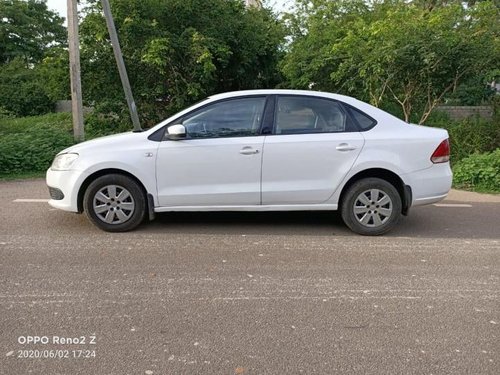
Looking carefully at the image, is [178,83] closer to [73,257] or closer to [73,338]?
[73,257]

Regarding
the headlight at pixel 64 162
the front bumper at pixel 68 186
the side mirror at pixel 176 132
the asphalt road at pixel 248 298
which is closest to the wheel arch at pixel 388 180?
the asphalt road at pixel 248 298

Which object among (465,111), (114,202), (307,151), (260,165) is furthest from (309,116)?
(465,111)

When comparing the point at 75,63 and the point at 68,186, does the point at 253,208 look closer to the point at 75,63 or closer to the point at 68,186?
the point at 68,186

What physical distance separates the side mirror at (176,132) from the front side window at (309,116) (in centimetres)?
107

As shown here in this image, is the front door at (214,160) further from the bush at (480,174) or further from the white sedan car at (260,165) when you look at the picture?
the bush at (480,174)

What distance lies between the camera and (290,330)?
337 centimetres

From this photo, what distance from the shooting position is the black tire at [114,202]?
213 inches

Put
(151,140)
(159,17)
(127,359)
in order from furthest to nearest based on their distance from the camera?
(159,17)
(151,140)
(127,359)

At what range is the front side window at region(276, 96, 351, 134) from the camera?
554 centimetres

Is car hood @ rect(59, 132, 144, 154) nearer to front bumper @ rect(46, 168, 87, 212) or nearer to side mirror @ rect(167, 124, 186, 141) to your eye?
front bumper @ rect(46, 168, 87, 212)

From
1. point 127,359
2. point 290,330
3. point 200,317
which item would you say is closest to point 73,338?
point 127,359

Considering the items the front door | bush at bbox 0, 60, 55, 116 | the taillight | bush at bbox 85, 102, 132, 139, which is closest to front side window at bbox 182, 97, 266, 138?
the front door

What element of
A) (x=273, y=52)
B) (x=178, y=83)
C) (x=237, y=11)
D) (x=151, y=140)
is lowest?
(x=151, y=140)

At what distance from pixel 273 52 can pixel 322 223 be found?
998cm
